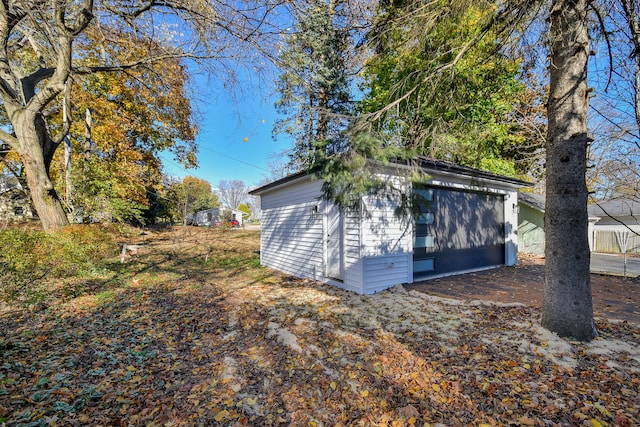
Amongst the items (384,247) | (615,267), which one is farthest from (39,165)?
(615,267)

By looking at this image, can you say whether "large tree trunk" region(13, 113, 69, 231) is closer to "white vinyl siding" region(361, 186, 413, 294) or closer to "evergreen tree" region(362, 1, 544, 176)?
"white vinyl siding" region(361, 186, 413, 294)

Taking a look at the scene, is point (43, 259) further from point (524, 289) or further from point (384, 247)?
point (524, 289)

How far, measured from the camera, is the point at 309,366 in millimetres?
2883

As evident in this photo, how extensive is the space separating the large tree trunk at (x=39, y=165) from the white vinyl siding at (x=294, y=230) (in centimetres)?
547

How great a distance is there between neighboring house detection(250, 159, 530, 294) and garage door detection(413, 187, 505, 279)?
24 millimetres

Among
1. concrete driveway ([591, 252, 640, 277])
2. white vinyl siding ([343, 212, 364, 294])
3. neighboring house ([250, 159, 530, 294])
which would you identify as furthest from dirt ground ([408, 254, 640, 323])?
white vinyl siding ([343, 212, 364, 294])

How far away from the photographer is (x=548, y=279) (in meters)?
3.34

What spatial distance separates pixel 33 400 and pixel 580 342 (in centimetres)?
537

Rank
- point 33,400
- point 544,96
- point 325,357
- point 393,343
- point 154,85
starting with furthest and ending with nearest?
point 544,96 → point 154,85 → point 393,343 → point 325,357 → point 33,400

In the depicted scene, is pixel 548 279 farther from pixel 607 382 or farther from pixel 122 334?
pixel 122 334

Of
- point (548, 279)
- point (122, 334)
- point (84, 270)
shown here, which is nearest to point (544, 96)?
point (548, 279)

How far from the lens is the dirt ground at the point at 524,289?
14.5ft

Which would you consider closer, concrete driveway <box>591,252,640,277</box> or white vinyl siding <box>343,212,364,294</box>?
white vinyl siding <box>343,212,364,294</box>

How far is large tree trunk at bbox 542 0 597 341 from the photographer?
3.15m
